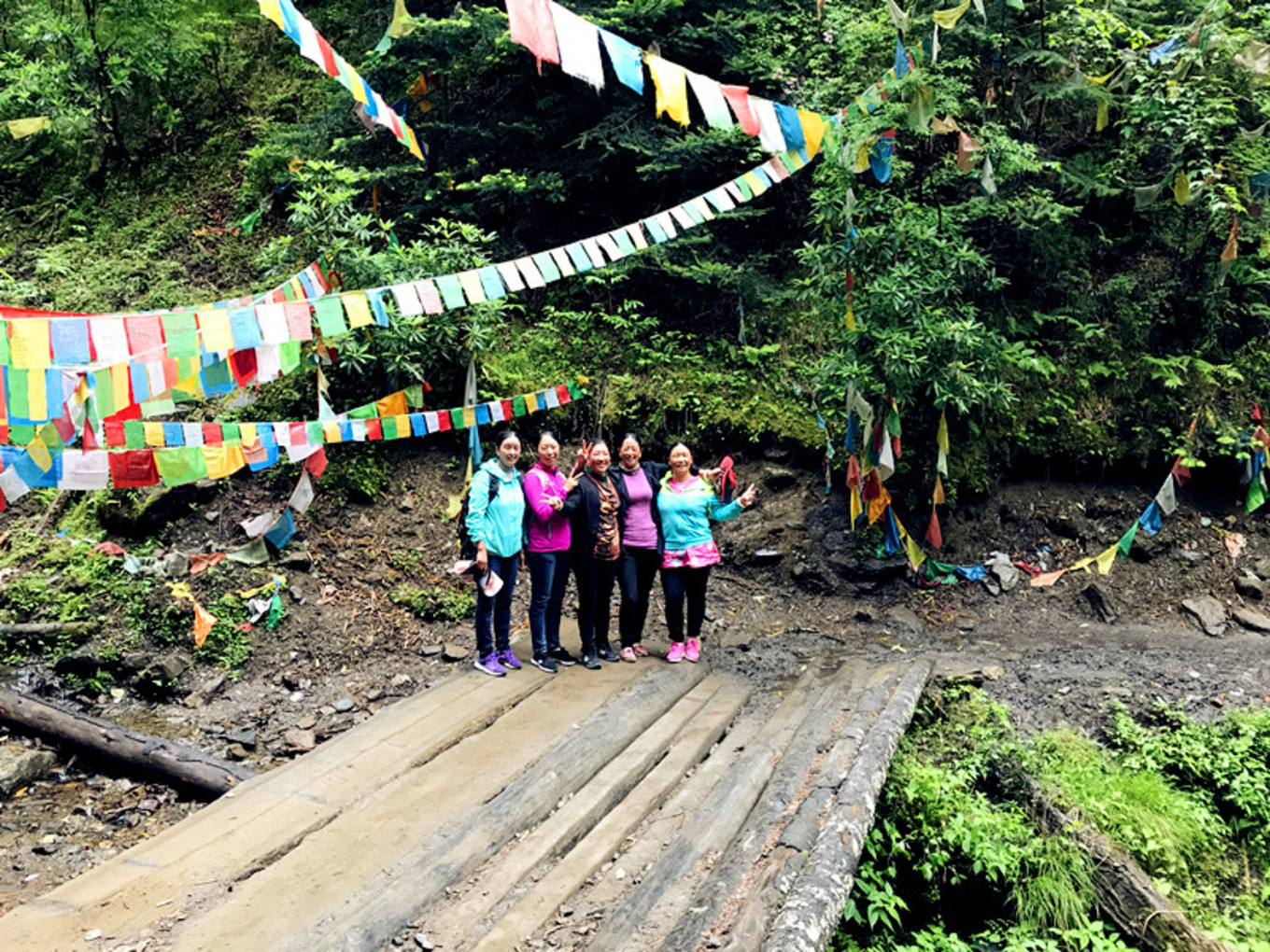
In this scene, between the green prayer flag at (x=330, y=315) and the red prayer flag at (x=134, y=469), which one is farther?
the green prayer flag at (x=330, y=315)

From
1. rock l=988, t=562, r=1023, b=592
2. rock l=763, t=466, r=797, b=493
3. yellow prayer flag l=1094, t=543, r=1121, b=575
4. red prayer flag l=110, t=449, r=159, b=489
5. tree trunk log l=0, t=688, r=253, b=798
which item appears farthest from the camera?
rock l=763, t=466, r=797, b=493

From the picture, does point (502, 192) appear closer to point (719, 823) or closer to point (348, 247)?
point (348, 247)

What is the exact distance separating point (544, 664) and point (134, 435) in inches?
141

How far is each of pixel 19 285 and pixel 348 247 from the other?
496 cm

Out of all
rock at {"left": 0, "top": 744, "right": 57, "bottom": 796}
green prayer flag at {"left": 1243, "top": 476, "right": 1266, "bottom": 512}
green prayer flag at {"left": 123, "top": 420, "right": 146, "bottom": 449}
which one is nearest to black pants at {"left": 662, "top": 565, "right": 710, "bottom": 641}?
green prayer flag at {"left": 123, "top": 420, "right": 146, "bottom": 449}

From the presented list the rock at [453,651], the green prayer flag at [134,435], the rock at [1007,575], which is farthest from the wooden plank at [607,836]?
the green prayer flag at [134,435]

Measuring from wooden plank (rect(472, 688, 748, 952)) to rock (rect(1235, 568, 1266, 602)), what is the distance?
21.2 ft

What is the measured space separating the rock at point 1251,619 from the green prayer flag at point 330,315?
30.3 ft

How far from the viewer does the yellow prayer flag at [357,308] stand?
6.01 metres

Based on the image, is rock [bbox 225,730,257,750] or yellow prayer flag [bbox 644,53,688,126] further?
yellow prayer flag [bbox 644,53,688,126]

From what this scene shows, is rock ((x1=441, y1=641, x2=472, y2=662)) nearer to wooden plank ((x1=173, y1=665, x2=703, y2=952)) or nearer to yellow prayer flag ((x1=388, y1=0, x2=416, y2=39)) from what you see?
wooden plank ((x1=173, y1=665, x2=703, y2=952))

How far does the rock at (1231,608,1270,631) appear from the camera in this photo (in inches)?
337

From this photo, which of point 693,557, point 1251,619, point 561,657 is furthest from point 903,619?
point 561,657

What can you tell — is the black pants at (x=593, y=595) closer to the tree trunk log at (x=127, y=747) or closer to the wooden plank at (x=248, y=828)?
the wooden plank at (x=248, y=828)
